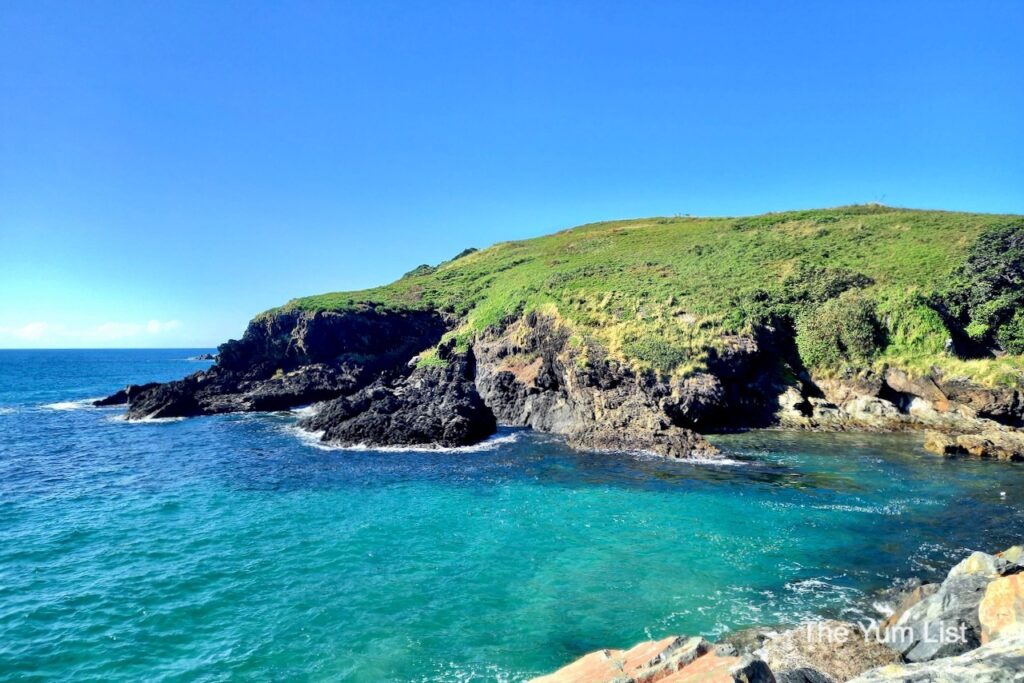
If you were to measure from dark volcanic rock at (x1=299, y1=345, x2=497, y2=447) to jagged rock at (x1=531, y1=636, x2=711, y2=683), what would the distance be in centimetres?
3169

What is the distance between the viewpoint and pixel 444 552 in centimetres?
2128

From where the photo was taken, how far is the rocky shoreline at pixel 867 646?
7840 mm

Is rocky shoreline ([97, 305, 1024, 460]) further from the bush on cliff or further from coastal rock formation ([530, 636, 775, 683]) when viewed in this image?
coastal rock formation ([530, 636, 775, 683])

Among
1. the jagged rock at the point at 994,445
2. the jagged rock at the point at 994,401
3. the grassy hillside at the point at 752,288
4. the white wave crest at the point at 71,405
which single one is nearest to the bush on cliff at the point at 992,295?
the grassy hillside at the point at 752,288

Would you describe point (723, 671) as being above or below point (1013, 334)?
below

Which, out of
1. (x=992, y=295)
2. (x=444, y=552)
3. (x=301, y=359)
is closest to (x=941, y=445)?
(x=992, y=295)

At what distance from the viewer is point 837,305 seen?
161 ft

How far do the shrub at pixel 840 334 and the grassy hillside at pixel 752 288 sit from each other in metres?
0.12

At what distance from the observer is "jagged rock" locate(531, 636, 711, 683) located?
9611mm

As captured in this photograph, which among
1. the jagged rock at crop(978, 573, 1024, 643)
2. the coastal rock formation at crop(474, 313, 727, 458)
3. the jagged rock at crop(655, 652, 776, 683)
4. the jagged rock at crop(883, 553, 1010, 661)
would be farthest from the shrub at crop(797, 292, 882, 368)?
the jagged rock at crop(655, 652, 776, 683)

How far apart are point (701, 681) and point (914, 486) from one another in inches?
1076

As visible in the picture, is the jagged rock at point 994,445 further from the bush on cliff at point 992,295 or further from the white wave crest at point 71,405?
the white wave crest at point 71,405

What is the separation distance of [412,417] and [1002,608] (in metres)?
40.0

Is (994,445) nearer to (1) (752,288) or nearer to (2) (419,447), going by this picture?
(1) (752,288)
